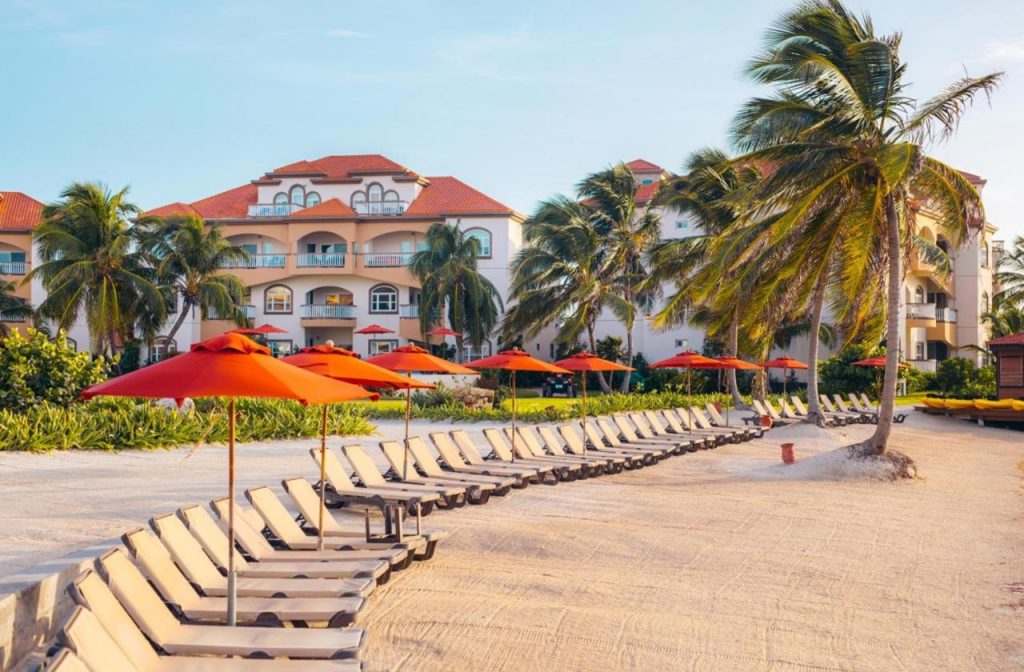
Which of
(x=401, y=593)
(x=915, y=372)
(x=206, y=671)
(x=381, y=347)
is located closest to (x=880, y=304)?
(x=401, y=593)

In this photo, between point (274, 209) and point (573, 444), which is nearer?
point (573, 444)

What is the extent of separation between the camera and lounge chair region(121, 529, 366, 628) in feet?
20.4

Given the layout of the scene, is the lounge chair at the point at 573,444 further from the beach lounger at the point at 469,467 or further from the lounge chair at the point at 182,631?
the lounge chair at the point at 182,631

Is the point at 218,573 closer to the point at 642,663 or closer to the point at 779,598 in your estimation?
the point at 642,663

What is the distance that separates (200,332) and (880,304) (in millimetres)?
37764

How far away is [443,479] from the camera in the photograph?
1280 centimetres

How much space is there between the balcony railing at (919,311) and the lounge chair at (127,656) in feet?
143

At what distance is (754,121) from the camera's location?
1781cm

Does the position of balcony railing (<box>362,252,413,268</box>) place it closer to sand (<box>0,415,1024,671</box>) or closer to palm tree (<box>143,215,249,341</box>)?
palm tree (<box>143,215,249,341</box>)

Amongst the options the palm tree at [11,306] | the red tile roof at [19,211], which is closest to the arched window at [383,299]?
the palm tree at [11,306]

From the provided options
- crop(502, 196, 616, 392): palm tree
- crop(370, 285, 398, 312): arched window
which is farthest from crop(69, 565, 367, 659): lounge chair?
crop(370, 285, 398, 312): arched window

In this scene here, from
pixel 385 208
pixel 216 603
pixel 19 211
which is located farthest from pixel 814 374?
pixel 19 211

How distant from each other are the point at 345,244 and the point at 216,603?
4724 centimetres

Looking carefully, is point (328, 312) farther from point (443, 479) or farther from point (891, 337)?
point (443, 479)
